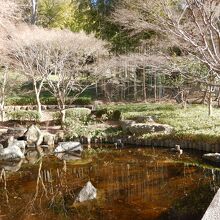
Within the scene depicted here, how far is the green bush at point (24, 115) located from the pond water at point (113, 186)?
5.32 meters

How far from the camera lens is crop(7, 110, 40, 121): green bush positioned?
17.1m

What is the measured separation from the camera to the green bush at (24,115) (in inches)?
674

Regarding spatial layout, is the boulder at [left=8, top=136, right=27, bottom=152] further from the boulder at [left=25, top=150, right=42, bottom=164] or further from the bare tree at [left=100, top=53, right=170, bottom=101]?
the bare tree at [left=100, top=53, right=170, bottom=101]

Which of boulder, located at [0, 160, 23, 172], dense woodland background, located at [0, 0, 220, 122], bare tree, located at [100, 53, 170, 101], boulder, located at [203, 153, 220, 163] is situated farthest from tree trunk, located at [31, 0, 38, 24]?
boulder, located at [203, 153, 220, 163]

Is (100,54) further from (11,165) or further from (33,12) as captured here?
(33,12)

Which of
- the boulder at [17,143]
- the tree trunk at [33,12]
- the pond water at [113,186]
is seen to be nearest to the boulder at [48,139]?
the boulder at [17,143]

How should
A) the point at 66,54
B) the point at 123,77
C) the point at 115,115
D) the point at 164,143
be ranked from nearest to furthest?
the point at 164,143 < the point at 66,54 < the point at 115,115 < the point at 123,77

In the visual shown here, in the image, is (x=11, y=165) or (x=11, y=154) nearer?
(x=11, y=165)

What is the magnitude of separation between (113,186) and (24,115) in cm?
993

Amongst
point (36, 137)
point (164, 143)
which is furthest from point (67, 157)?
point (164, 143)

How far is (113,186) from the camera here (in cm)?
845

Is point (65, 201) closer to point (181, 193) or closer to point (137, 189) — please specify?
point (137, 189)

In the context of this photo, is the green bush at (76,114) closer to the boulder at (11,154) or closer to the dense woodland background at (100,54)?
the dense woodland background at (100,54)

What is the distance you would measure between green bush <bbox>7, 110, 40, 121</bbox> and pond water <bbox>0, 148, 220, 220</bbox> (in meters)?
5.32
